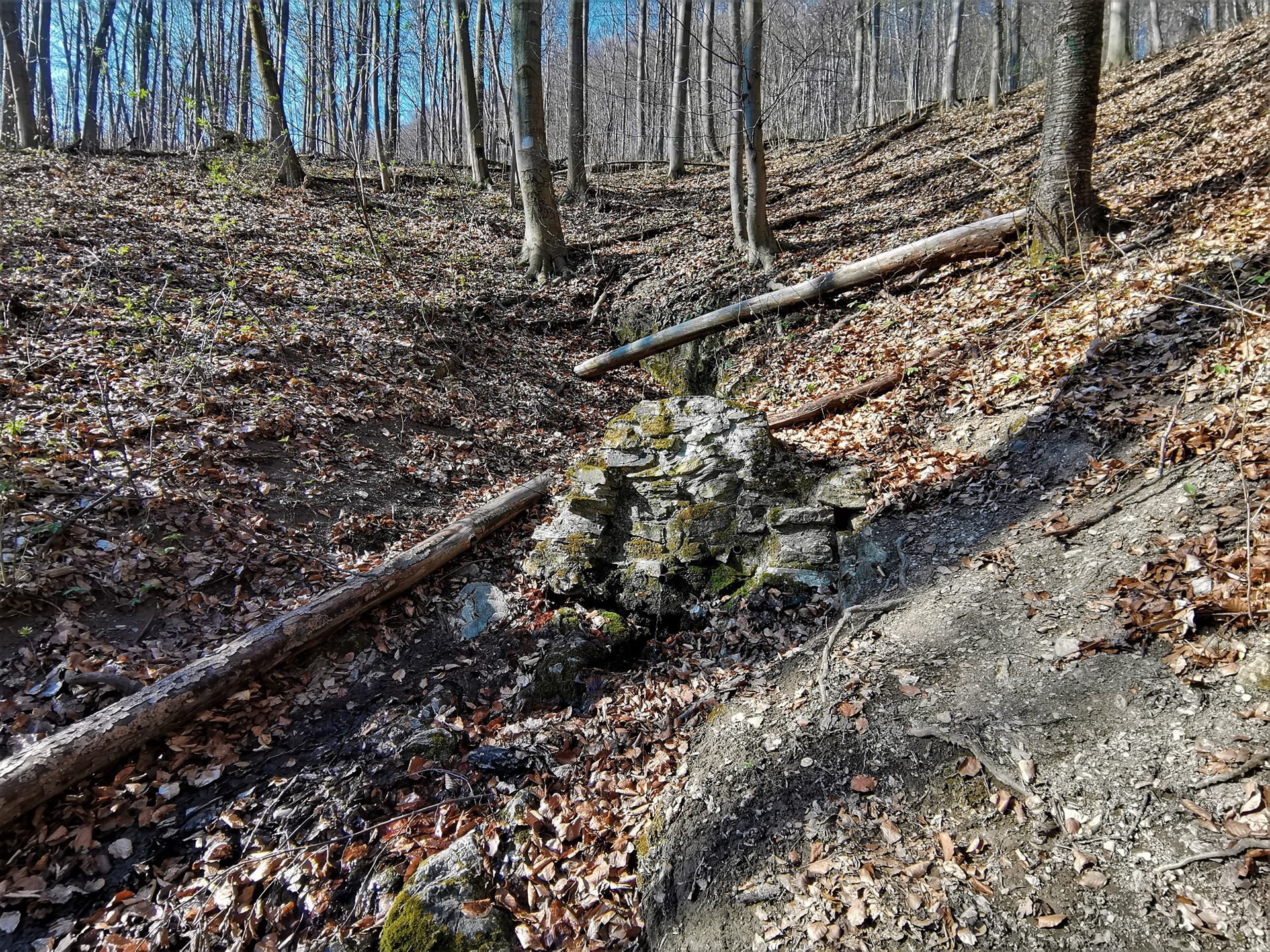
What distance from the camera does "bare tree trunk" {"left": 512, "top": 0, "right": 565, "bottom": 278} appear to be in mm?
11148

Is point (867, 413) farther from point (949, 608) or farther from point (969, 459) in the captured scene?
point (949, 608)

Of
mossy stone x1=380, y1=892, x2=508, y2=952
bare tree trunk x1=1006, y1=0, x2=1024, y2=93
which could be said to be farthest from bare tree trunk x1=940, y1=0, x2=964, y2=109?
mossy stone x1=380, y1=892, x2=508, y2=952

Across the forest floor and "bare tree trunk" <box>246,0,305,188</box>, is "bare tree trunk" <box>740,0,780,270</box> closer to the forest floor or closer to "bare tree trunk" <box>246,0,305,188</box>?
the forest floor

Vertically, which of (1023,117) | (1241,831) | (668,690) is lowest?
(668,690)

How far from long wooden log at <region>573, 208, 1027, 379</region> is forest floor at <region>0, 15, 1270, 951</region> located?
0.28m

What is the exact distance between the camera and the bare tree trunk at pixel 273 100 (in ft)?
41.3

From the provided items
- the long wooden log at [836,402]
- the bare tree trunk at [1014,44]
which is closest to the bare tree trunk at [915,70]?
the bare tree trunk at [1014,44]

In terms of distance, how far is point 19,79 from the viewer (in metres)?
13.7

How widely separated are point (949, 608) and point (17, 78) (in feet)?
71.2

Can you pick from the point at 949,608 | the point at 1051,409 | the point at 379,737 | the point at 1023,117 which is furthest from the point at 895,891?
the point at 1023,117

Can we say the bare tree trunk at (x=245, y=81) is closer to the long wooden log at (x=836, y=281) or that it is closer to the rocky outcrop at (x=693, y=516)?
the long wooden log at (x=836, y=281)

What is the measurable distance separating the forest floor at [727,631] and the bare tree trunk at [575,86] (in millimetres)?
9235

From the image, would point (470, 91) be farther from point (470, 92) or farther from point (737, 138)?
point (737, 138)

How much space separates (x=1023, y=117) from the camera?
46.1 ft
